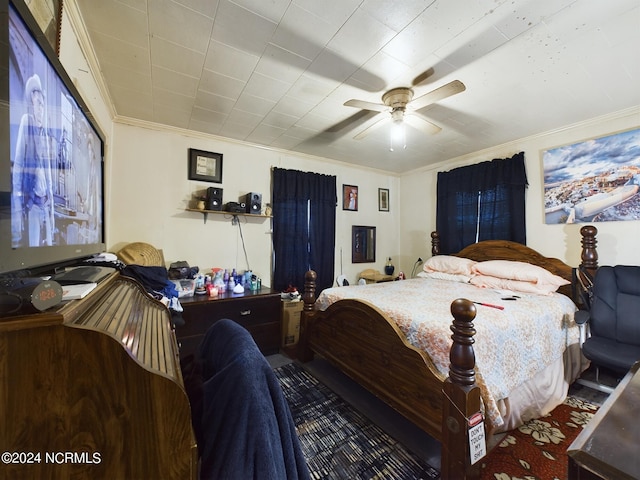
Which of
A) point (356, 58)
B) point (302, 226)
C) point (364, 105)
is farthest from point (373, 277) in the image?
point (356, 58)

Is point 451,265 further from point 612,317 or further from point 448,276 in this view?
point 612,317

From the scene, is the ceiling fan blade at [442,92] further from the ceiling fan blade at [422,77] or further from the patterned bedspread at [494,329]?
the patterned bedspread at [494,329]

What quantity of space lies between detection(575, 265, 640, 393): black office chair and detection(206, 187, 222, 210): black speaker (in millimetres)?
3392

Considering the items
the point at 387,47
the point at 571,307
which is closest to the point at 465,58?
the point at 387,47

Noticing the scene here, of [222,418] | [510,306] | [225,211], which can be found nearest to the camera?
[222,418]

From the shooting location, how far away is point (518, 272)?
268 cm

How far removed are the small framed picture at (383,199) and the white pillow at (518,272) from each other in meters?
1.77

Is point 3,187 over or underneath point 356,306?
over

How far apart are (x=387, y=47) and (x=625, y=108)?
2.42 m

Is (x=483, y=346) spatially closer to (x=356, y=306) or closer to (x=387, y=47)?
(x=356, y=306)

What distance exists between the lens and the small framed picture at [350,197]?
4035 mm

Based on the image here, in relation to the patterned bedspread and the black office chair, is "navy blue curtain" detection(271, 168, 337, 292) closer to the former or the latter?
the patterned bedspread

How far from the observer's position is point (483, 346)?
4.82 feet

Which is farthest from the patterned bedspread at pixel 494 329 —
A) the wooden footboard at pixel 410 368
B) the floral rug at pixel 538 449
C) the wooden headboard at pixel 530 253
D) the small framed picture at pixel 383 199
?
the small framed picture at pixel 383 199
